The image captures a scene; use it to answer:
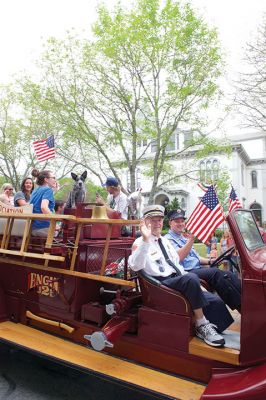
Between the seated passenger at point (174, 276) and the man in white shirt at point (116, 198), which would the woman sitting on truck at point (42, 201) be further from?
the seated passenger at point (174, 276)

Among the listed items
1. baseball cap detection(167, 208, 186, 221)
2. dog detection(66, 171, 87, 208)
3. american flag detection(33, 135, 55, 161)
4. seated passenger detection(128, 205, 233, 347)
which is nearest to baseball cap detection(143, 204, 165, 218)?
seated passenger detection(128, 205, 233, 347)

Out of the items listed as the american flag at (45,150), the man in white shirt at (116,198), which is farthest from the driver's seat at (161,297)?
the american flag at (45,150)

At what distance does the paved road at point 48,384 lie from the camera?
354 centimetres

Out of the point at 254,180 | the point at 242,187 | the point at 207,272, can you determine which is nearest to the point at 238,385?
the point at 207,272

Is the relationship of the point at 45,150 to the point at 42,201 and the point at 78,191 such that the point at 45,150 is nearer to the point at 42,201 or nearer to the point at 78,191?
the point at 78,191

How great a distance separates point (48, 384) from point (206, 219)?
249 cm

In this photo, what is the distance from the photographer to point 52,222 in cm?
350

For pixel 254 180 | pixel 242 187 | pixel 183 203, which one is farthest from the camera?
pixel 254 180

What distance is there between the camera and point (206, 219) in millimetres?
3410

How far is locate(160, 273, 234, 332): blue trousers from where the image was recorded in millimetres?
3000

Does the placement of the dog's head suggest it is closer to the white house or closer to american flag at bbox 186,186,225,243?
american flag at bbox 186,186,225,243

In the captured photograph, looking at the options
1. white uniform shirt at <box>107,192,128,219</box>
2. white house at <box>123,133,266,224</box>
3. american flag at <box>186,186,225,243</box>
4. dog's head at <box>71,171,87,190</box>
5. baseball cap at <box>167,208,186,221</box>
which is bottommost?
american flag at <box>186,186,225,243</box>

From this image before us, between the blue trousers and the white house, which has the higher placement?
the white house

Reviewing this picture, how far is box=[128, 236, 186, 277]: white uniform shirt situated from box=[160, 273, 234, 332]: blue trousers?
0.33 feet
